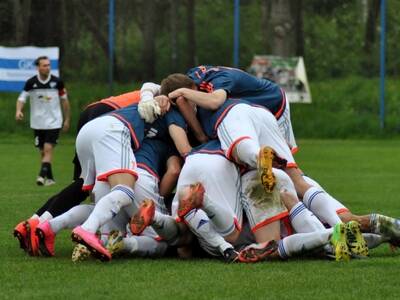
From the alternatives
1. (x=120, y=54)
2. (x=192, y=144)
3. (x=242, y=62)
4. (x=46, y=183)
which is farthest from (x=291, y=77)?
(x=192, y=144)

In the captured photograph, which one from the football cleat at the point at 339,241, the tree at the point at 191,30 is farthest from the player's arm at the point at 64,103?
the tree at the point at 191,30

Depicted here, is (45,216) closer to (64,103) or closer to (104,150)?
(104,150)

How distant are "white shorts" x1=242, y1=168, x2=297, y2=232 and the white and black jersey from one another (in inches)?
389

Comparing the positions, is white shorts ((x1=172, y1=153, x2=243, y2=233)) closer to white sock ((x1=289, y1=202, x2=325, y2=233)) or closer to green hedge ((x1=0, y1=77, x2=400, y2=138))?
white sock ((x1=289, y1=202, x2=325, y2=233))

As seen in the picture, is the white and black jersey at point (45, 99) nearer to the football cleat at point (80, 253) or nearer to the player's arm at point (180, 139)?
the player's arm at point (180, 139)

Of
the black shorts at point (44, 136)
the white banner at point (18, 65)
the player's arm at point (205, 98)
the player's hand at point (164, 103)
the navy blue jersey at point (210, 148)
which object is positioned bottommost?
the black shorts at point (44, 136)

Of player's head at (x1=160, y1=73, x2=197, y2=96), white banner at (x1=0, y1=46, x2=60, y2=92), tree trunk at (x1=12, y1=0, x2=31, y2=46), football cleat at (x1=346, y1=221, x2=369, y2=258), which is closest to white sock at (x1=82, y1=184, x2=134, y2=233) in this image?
player's head at (x1=160, y1=73, x2=197, y2=96)

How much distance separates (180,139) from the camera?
8.34 metres

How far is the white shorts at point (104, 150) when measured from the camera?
26.4 feet

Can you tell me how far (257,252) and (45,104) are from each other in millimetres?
10710

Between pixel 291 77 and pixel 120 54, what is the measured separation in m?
4.65

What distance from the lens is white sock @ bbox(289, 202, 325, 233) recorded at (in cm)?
789

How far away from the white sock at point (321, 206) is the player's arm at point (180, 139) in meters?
0.96

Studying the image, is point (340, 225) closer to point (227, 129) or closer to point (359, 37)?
point (227, 129)
